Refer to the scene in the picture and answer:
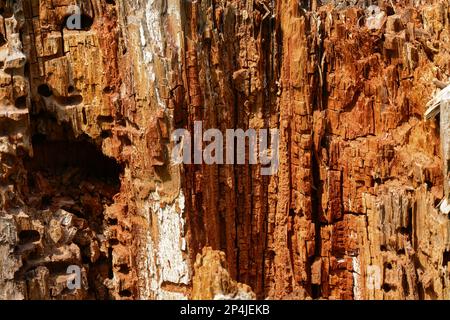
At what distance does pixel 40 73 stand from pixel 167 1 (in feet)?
6.08

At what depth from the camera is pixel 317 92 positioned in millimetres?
12234

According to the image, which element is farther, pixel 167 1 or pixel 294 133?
pixel 294 133

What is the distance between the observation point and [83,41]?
11.8 m

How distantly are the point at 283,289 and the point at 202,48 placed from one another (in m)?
3.18

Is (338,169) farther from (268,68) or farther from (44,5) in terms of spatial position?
(44,5)

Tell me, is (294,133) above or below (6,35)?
below
